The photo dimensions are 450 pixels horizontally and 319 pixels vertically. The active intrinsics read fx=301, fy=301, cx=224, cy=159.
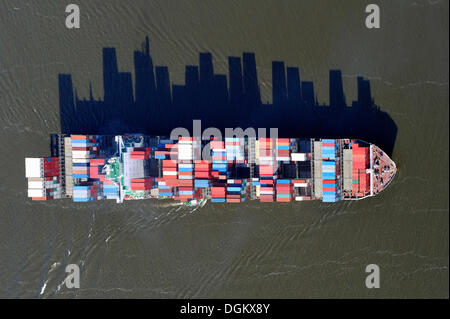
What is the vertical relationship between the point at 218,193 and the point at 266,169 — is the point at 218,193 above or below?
below

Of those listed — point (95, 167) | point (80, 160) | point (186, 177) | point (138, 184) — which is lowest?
point (138, 184)

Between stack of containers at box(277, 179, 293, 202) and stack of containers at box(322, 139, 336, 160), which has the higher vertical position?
stack of containers at box(322, 139, 336, 160)

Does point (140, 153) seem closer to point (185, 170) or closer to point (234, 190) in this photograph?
point (185, 170)

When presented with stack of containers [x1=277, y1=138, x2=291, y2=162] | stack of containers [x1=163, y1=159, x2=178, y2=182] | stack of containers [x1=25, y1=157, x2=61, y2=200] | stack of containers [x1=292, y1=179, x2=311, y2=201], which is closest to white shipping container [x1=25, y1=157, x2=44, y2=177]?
stack of containers [x1=25, y1=157, x2=61, y2=200]

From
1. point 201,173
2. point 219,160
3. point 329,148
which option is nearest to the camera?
point 329,148

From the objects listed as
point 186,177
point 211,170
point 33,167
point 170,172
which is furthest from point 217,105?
point 33,167

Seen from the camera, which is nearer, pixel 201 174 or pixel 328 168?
pixel 328 168

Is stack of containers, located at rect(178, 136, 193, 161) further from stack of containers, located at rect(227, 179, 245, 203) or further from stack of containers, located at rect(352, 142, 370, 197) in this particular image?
stack of containers, located at rect(352, 142, 370, 197)
